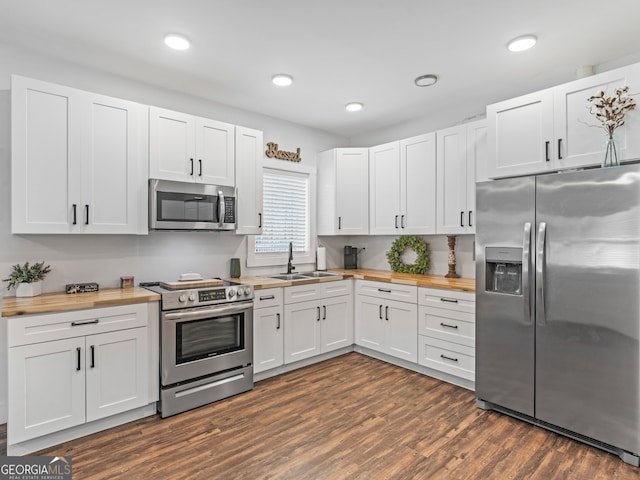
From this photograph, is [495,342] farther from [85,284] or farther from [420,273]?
[85,284]

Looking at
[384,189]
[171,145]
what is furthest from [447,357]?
[171,145]

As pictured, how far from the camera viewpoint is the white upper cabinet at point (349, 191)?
4449mm

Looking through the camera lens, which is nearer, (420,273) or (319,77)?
(319,77)

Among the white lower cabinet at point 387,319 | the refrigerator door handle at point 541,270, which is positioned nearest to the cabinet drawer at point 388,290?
the white lower cabinet at point 387,319

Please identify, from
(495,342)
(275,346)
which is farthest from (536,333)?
(275,346)

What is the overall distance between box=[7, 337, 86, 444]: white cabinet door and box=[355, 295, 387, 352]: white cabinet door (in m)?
2.65

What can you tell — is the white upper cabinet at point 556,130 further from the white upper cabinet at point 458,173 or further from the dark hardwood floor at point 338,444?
the dark hardwood floor at point 338,444

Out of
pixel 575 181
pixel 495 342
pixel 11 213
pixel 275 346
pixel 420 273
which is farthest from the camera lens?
pixel 420 273

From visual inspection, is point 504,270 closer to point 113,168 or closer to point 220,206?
point 220,206

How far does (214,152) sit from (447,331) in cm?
271

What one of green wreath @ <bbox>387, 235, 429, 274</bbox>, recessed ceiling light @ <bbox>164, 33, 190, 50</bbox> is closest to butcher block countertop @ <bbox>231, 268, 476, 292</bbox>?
green wreath @ <bbox>387, 235, 429, 274</bbox>

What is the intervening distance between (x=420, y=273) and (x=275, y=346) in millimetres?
1828

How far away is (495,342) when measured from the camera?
278 centimetres

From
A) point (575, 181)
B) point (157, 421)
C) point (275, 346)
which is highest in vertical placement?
point (575, 181)
